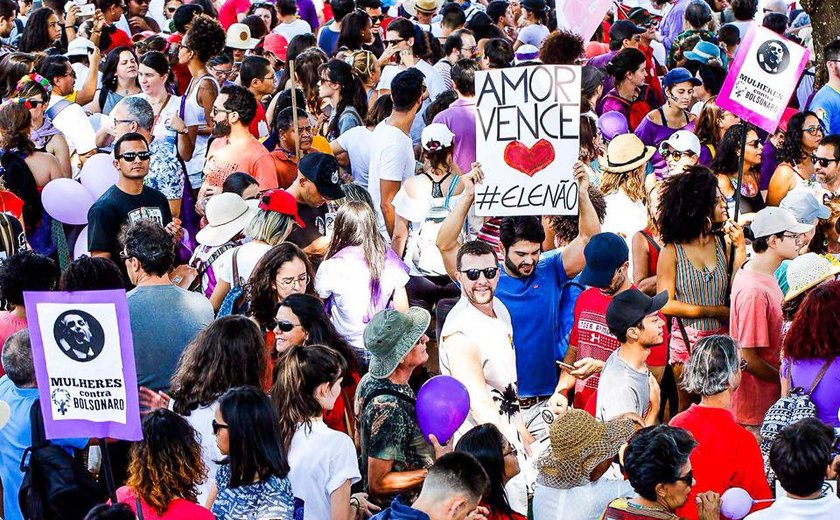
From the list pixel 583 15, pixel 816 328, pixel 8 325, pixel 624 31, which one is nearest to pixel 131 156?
pixel 8 325

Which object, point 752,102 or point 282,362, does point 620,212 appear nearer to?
point 752,102

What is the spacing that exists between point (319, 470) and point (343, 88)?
5.39m

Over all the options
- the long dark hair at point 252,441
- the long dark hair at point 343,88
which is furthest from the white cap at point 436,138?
the long dark hair at point 252,441

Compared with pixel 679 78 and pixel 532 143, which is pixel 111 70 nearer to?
pixel 679 78

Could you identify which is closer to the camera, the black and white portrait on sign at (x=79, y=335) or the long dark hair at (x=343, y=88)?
the black and white portrait on sign at (x=79, y=335)

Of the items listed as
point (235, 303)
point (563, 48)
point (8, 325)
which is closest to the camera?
point (8, 325)

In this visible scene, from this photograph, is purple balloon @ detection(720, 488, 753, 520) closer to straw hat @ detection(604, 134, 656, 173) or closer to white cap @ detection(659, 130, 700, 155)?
straw hat @ detection(604, 134, 656, 173)

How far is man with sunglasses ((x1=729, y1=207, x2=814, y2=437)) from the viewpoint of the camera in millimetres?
6688

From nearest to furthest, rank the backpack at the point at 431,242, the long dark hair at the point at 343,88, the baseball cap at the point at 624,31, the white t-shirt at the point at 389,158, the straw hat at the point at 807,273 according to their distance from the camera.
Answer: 1. the straw hat at the point at 807,273
2. the backpack at the point at 431,242
3. the white t-shirt at the point at 389,158
4. the long dark hair at the point at 343,88
5. the baseball cap at the point at 624,31

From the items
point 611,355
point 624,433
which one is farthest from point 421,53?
point 624,433

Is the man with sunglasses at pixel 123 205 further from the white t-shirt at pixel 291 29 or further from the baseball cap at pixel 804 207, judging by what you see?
the white t-shirt at pixel 291 29

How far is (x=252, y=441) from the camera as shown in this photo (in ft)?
16.1

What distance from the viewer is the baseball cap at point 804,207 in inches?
282

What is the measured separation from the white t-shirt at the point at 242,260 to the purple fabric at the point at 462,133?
8.78 ft
